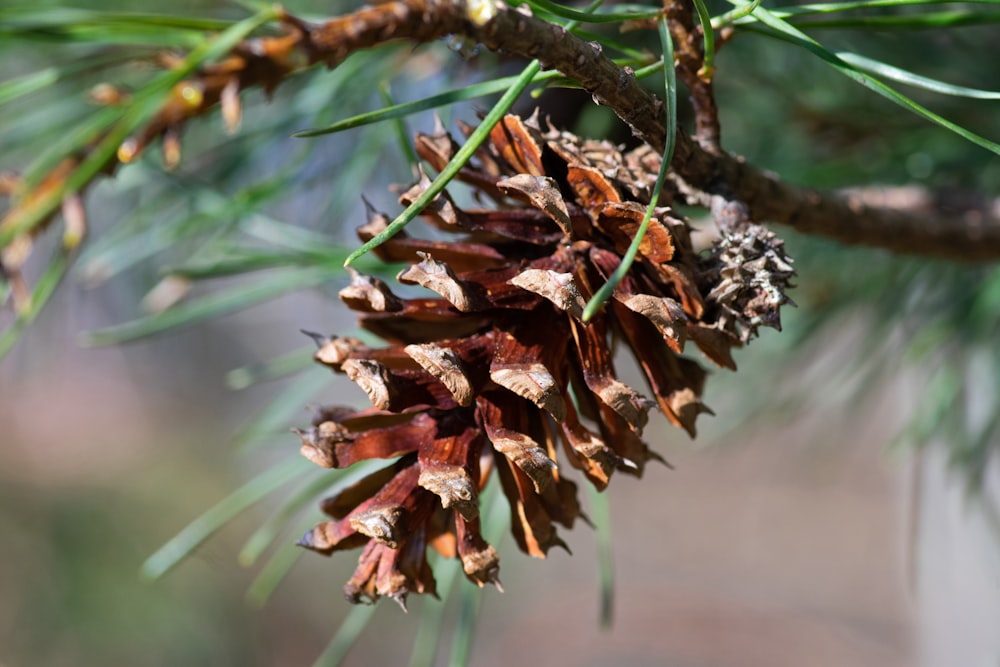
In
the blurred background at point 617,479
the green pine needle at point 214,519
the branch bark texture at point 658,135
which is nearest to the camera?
the branch bark texture at point 658,135

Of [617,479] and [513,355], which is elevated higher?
[513,355]

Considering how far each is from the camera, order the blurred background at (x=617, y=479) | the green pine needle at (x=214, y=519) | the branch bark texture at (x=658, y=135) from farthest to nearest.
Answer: the blurred background at (x=617, y=479) < the green pine needle at (x=214, y=519) < the branch bark texture at (x=658, y=135)

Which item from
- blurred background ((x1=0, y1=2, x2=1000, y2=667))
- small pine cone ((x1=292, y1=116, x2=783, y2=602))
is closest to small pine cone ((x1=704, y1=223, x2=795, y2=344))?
small pine cone ((x1=292, y1=116, x2=783, y2=602))

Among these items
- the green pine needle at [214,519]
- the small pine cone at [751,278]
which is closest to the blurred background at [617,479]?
the green pine needle at [214,519]

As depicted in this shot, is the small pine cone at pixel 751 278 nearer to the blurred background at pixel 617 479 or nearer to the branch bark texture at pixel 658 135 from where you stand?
the branch bark texture at pixel 658 135

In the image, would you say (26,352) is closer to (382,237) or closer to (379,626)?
(382,237)

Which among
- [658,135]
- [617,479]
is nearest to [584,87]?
[658,135]

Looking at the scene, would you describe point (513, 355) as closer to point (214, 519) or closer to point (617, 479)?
point (214, 519)
